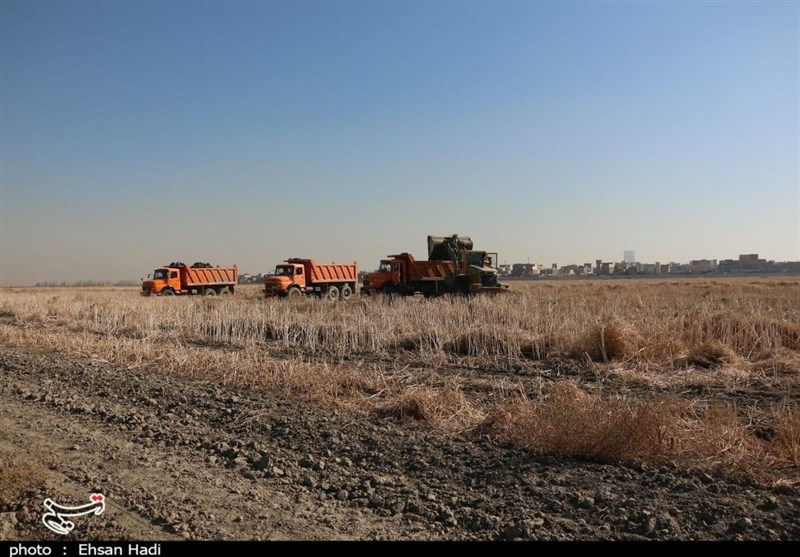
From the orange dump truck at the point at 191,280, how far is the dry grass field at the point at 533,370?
2093 cm

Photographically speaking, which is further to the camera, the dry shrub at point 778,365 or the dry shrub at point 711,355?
the dry shrub at point 711,355

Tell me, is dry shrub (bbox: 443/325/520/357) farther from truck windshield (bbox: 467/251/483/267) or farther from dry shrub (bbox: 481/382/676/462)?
truck windshield (bbox: 467/251/483/267)

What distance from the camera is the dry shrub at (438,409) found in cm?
722

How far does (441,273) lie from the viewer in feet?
107

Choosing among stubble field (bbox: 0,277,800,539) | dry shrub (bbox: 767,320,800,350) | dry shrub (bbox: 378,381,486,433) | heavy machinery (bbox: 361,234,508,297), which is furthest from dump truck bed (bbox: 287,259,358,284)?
dry shrub (bbox: 378,381,486,433)

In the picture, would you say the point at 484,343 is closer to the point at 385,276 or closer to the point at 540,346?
the point at 540,346

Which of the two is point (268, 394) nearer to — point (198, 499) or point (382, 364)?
point (382, 364)

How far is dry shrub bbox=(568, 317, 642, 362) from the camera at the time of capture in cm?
1224

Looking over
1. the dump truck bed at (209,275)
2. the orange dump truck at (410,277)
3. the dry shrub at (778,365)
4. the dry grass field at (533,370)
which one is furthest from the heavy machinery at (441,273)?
the dry shrub at (778,365)

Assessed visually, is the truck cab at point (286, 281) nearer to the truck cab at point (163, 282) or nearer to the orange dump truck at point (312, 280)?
the orange dump truck at point (312, 280)

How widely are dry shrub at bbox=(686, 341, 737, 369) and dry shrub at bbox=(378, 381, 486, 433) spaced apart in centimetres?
604

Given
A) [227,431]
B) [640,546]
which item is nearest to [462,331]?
[227,431]

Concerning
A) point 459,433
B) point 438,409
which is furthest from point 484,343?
point 459,433

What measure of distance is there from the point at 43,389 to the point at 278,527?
658 cm
